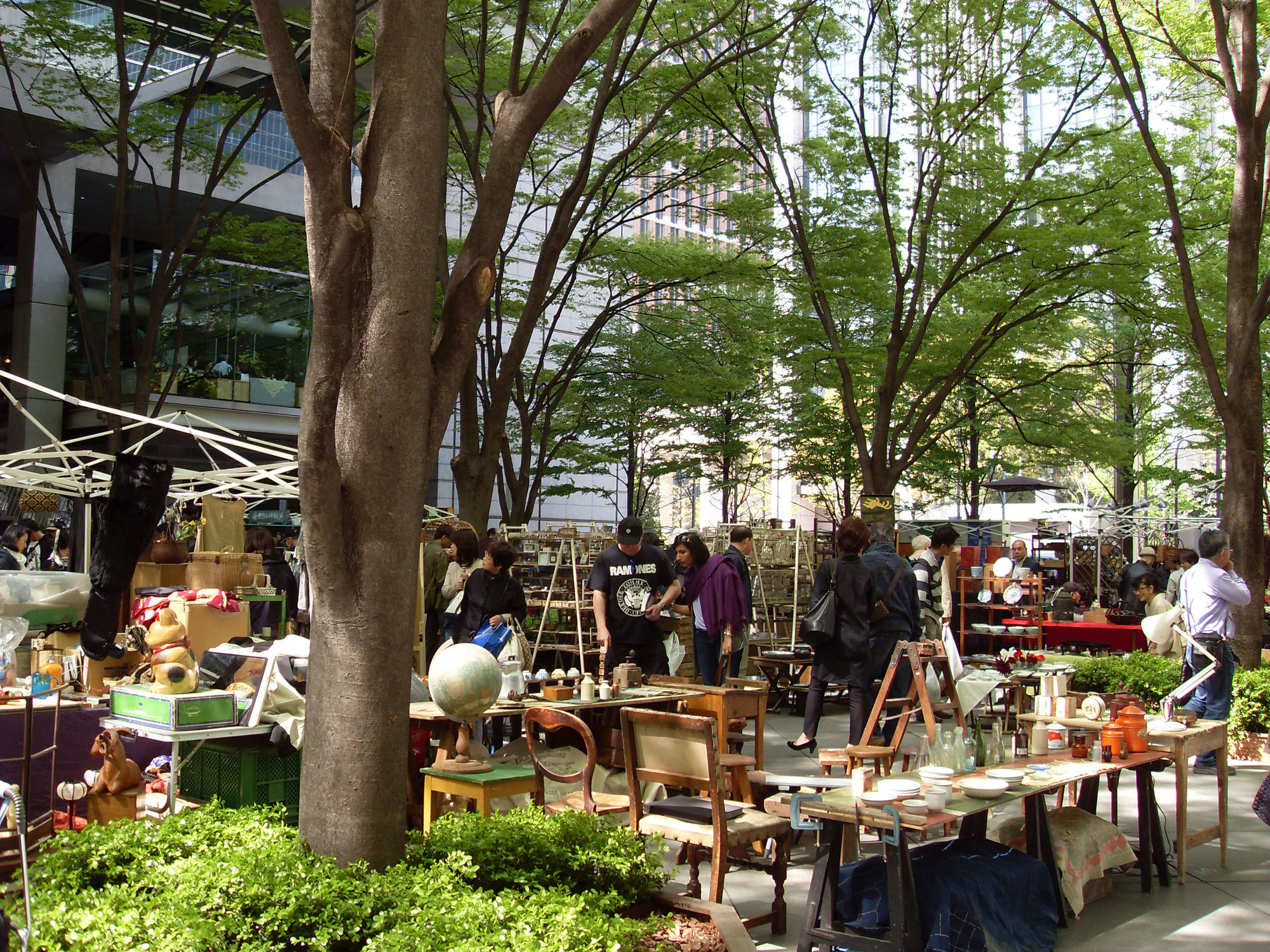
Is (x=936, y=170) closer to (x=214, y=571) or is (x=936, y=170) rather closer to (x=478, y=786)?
(x=214, y=571)

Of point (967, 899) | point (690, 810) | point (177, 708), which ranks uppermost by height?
point (177, 708)

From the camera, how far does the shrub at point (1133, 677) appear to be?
10125mm

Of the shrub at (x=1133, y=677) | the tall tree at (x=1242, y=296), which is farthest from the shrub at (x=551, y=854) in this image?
the tall tree at (x=1242, y=296)

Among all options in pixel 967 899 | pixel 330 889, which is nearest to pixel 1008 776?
pixel 967 899

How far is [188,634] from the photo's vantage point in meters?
7.40

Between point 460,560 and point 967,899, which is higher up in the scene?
point 460,560

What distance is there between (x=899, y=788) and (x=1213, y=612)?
5205 millimetres

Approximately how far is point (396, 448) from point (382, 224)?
85 centimetres

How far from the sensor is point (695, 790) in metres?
5.16

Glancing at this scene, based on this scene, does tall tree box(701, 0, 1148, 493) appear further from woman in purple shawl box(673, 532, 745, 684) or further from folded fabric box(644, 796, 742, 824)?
folded fabric box(644, 796, 742, 824)

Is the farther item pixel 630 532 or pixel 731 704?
pixel 630 532

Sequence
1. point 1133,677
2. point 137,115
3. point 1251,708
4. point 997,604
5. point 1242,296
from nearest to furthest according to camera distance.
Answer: point 1251,708, point 1133,677, point 1242,296, point 997,604, point 137,115

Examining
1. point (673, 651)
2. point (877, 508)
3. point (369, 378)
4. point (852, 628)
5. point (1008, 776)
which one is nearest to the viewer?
point (369, 378)

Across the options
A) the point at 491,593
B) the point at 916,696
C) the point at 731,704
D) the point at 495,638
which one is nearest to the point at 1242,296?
the point at 916,696
